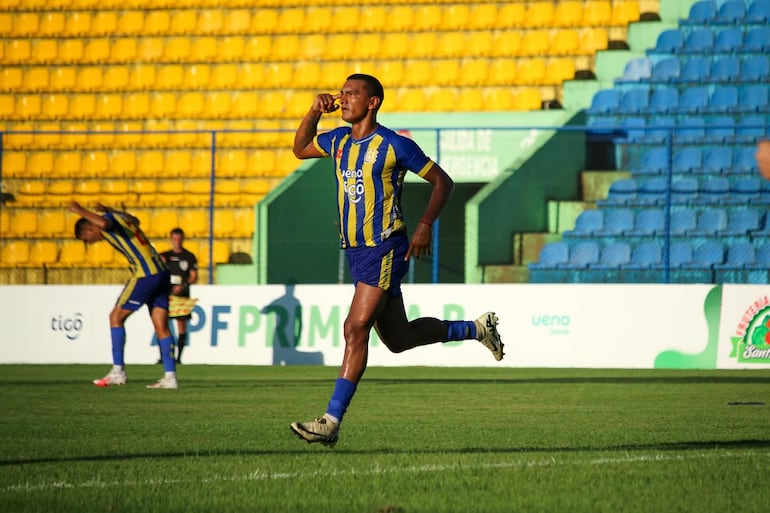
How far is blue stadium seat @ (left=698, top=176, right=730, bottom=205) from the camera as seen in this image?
21.9 meters

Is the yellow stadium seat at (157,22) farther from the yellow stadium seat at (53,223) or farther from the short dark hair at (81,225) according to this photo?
the short dark hair at (81,225)

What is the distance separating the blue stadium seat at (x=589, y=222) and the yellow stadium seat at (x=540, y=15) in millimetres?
5912

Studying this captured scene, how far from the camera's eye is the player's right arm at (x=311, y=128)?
8047mm

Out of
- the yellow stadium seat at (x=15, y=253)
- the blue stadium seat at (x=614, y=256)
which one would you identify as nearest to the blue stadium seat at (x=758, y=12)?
the blue stadium seat at (x=614, y=256)

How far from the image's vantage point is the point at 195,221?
2416 cm

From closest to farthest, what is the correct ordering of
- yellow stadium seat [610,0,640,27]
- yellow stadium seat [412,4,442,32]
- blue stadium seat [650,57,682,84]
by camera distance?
blue stadium seat [650,57,682,84], yellow stadium seat [610,0,640,27], yellow stadium seat [412,4,442,32]

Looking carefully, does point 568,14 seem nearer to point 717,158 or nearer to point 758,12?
point 758,12

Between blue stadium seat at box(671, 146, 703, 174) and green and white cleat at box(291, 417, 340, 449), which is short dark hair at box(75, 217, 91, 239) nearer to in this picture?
green and white cleat at box(291, 417, 340, 449)

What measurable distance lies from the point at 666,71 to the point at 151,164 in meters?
9.77

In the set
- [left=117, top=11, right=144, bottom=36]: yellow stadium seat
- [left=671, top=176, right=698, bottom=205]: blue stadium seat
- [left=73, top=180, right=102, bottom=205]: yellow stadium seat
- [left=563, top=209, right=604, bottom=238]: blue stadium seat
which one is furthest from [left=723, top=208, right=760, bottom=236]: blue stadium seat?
[left=117, top=11, right=144, bottom=36]: yellow stadium seat

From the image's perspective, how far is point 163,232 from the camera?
79.3 ft

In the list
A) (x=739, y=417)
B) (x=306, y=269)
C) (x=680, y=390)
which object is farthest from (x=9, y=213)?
(x=739, y=417)

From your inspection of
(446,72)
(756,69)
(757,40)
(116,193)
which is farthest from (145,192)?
(757,40)

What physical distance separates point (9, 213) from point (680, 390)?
14.4 meters
